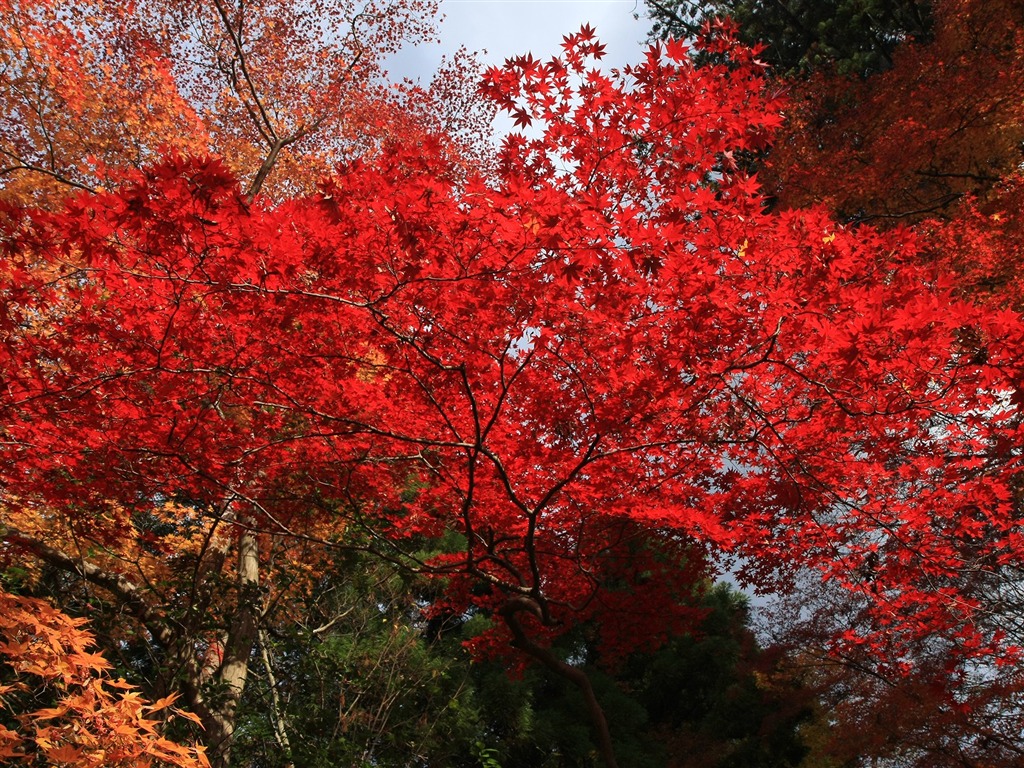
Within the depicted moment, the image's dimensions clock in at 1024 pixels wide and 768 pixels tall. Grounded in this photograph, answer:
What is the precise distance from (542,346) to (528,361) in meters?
0.15

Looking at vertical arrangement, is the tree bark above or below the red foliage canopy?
below

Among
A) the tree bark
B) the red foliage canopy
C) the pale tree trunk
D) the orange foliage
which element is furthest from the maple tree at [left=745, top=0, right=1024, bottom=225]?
the orange foliage

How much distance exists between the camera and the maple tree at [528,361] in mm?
4141

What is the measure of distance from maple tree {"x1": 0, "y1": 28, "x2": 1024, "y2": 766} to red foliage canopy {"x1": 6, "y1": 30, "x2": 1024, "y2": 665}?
3cm

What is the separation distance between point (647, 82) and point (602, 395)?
2185mm

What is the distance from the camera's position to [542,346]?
452 centimetres

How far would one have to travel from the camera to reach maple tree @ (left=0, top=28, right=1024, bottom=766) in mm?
4141

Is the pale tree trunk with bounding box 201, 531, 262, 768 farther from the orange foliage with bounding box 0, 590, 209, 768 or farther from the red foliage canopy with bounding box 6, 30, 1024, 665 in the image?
the orange foliage with bounding box 0, 590, 209, 768

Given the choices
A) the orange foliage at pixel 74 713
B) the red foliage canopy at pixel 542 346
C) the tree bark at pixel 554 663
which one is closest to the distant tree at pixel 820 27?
the red foliage canopy at pixel 542 346

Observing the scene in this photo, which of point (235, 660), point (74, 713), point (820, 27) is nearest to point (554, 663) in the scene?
point (235, 660)

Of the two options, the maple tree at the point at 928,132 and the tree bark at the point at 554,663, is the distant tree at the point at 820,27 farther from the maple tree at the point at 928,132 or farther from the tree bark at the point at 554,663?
the tree bark at the point at 554,663

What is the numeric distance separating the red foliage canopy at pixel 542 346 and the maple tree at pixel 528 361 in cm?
3

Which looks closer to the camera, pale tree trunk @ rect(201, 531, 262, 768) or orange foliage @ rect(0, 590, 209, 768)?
orange foliage @ rect(0, 590, 209, 768)

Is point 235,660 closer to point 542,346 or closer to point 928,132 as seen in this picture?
point 542,346
